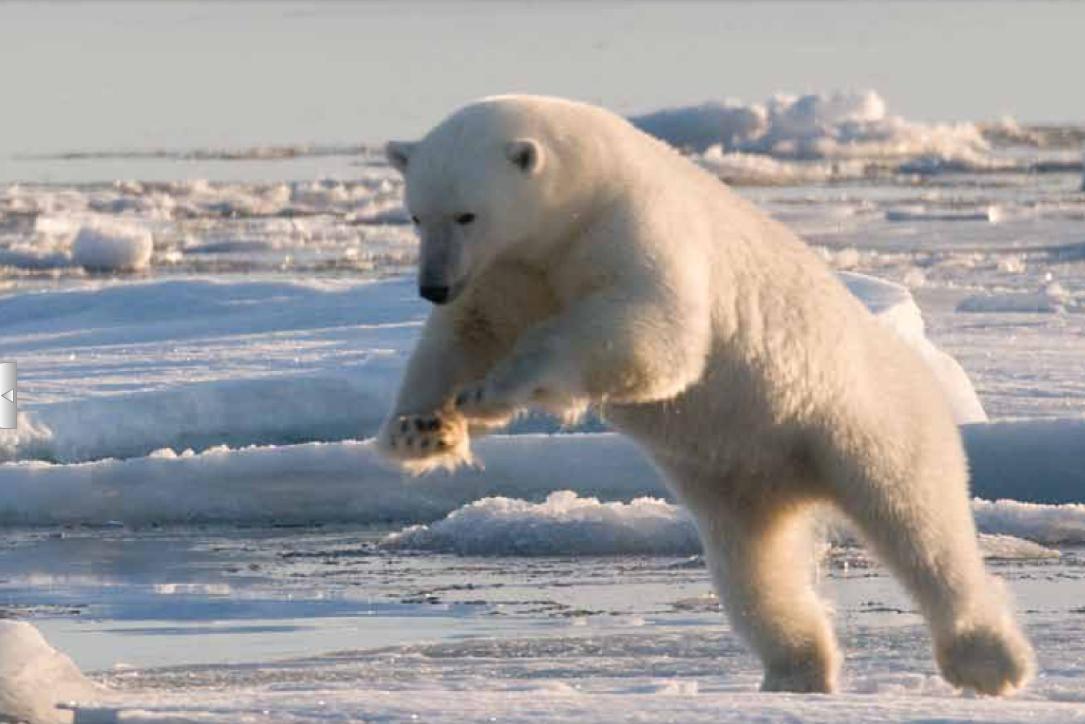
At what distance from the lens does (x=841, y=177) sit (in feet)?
101

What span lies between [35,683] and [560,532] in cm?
346

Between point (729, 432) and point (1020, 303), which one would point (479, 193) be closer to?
point (729, 432)

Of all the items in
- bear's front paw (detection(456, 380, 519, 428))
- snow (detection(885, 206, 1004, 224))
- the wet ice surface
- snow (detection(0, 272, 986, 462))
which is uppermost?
snow (detection(885, 206, 1004, 224))

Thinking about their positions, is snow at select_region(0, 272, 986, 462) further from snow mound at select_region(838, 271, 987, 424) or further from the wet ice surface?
the wet ice surface

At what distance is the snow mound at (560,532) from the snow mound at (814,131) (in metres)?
25.1

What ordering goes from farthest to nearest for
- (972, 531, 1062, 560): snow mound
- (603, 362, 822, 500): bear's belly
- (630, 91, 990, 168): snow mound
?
(630, 91, 990, 168): snow mound < (972, 531, 1062, 560): snow mound < (603, 362, 822, 500): bear's belly

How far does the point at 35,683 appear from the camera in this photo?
4.77 m

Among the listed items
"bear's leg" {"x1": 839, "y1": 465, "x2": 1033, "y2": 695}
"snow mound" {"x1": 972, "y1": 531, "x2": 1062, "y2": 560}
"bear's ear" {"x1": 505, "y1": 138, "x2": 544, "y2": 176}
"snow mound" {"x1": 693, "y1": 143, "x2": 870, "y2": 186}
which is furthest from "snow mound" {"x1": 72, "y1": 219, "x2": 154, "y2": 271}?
"bear's ear" {"x1": 505, "y1": 138, "x2": 544, "y2": 176}

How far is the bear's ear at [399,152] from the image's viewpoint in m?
4.88

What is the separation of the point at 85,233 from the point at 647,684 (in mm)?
14041

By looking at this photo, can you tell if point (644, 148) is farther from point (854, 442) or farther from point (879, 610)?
point (879, 610)

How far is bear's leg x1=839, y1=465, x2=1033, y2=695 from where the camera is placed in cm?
527

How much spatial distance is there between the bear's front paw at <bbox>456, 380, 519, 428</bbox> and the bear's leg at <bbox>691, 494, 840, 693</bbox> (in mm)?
933

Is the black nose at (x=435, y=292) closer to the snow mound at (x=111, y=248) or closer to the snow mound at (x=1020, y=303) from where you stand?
the snow mound at (x=1020, y=303)
